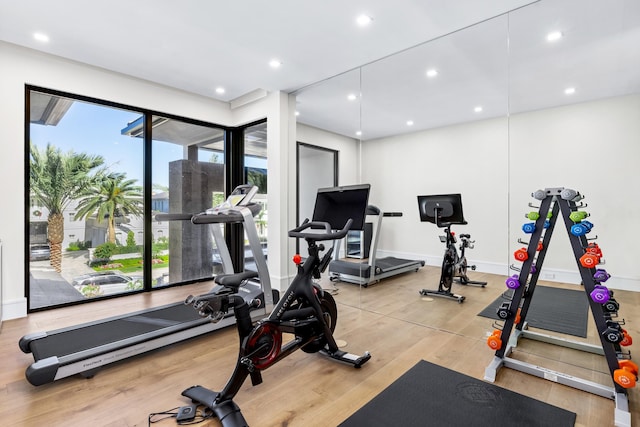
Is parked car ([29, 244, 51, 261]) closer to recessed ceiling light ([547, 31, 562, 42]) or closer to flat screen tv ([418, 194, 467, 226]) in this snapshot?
flat screen tv ([418, 194, 467, 226])

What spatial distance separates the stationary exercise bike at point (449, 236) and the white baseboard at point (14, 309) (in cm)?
452

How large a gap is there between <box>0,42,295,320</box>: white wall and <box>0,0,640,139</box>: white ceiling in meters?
0.19

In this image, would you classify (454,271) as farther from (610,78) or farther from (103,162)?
(103,162)

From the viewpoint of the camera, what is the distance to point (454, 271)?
330 centimetres

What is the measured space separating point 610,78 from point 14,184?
5751mm

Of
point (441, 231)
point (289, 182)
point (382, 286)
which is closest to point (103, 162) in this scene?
point (289, 182)

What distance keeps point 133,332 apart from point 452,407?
2519 millimetres

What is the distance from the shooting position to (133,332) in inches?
105

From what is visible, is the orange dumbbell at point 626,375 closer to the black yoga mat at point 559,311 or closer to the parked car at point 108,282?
the black yoga mat at point 559,311

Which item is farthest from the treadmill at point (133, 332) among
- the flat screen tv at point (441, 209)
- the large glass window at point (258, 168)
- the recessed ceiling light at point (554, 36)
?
the recessed ceiling light at point (554, 36)

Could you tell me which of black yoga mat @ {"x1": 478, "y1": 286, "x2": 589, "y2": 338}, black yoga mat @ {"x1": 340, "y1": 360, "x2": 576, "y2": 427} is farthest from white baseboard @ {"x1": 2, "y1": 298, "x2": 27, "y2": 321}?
black yoga mat @ {"x1": 478, "y1": 286, "x2": 589, "y2": 338}

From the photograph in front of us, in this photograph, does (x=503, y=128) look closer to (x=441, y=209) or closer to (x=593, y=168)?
(x=593, y=168)

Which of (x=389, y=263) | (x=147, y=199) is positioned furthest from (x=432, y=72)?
(x=147, y=199)

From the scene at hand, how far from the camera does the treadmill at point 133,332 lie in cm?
214
